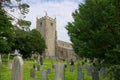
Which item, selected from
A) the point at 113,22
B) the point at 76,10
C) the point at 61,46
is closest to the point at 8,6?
the point at 76,10

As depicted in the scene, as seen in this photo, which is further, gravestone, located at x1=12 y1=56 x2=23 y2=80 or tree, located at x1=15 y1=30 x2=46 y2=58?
tree, located at x1=15 y1=30 x2=46 y2=58

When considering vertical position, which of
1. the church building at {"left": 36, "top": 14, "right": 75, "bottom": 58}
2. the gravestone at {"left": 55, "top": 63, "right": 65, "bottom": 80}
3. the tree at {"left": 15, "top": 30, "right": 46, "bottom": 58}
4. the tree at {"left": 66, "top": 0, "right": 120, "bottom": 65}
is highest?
the church building at {"left": 36, "top": 14, "right": 75, "bottom": 58}

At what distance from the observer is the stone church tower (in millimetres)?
115469

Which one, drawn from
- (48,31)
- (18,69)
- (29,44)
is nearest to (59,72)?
(18,69)

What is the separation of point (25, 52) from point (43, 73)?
4908 centimetres

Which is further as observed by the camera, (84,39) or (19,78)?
(84,39)

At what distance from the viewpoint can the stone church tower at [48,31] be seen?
379ft

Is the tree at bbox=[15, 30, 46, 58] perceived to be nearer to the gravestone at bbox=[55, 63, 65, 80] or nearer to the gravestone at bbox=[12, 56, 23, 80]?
the gravestone at bbox=[55, 63, 65, 80]

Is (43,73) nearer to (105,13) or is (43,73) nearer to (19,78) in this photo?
(105,13)

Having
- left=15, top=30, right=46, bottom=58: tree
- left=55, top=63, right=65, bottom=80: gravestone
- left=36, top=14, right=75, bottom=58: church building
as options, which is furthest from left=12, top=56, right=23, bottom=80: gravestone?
left=36, top=14, right=75, bottom=58: church building

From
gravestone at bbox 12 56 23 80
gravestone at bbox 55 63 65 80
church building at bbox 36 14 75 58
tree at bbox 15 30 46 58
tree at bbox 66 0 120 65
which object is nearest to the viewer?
gravestone at bbox 12 56 23 80

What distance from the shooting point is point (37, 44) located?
7319 centimetres

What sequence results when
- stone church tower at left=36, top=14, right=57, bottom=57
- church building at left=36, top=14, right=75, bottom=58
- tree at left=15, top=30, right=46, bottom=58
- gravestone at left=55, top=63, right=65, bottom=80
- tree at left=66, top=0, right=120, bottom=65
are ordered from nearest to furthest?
tree at left=66, top=0, right=120, bottom=65 < gravestone at left=55, top=63, right=65, bottom=80 < tree at left=15, top=30, right=46, bottom=58 < church building at left=36, top=14, right=75, bottom=58 < stone church tower at left=36, top=14, right=57, bottom=57

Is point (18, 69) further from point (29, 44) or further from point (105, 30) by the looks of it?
point (29, 44)
